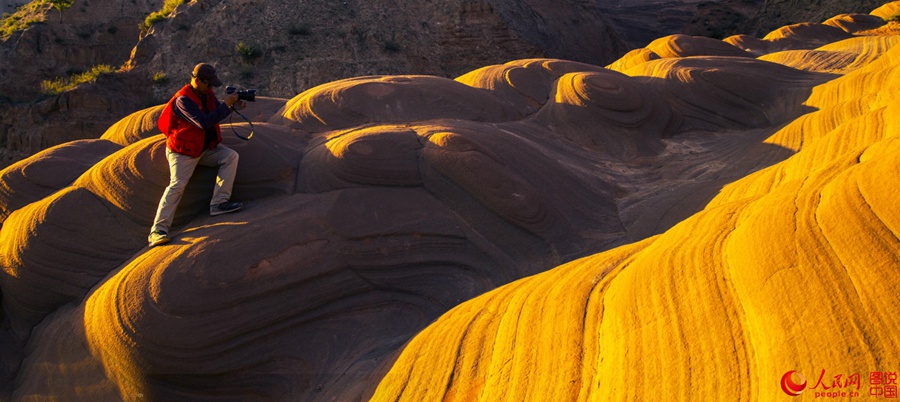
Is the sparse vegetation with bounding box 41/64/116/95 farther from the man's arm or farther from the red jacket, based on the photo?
the man's arm

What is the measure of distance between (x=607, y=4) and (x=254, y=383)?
49853 millimetres

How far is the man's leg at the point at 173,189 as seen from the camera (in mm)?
6938

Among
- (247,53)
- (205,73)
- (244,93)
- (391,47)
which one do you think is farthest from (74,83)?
(205,73)

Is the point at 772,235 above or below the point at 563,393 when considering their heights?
above

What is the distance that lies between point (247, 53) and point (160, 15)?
5318 millimetres

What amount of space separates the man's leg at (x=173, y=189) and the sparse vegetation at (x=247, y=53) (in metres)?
20.2

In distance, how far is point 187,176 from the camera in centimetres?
709

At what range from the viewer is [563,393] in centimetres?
420

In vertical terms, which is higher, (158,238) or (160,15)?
(160,15)

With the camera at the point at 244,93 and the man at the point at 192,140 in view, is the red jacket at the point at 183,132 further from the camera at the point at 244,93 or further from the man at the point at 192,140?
the camera at the point at 244,93

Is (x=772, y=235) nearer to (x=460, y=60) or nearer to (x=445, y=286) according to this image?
(x=445, y=286)

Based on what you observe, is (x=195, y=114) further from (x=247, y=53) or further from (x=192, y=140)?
(x=247, y=53)

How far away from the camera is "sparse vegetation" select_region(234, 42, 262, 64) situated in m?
25.8

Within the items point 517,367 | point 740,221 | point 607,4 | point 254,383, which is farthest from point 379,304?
point 607,4
